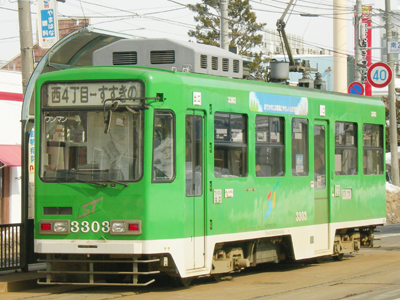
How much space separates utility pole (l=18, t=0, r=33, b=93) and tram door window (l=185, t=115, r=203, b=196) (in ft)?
11.9

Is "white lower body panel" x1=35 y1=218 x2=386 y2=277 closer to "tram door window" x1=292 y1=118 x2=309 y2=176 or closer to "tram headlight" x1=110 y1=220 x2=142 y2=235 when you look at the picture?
"tram headlight" x1=110 y1=220 x2=142 y2=235

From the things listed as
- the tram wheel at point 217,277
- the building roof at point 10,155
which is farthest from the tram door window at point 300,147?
the building roof at point 10,155

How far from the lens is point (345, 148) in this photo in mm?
14250

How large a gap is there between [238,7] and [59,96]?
1648 inches

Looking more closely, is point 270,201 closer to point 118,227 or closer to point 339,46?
point 118,227

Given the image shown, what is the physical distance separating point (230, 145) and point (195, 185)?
1.05 meters

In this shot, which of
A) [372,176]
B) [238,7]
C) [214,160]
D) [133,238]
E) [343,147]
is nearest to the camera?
[133,238]

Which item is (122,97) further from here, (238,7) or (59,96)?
(238,7)

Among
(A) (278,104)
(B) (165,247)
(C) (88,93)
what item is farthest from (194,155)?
(A) (278,104)

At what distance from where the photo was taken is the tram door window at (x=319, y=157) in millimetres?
13328

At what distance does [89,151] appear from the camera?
10.1 m

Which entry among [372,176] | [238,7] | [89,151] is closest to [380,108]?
[372,176]

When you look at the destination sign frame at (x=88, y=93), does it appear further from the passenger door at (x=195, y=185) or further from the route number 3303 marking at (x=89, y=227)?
the route number 3303 marking at (x=89, y=227)

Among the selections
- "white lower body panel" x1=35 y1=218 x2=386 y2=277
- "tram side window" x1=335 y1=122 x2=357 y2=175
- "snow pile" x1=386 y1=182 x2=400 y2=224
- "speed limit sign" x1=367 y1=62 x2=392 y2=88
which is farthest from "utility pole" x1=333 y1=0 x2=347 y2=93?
"white lower body panel" x1=35 y1=218 x2=386 y2=277
